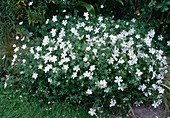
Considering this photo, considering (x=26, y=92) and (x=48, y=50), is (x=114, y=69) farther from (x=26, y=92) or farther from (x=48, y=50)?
(x=26, y=92)

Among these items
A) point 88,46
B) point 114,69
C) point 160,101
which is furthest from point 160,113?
point 88,46

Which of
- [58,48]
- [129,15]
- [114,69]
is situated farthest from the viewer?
[129,15]

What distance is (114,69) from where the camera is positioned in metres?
2.47

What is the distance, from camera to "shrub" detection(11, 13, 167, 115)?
2.38 meters

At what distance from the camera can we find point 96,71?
244 cm

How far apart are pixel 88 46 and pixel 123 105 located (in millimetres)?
914

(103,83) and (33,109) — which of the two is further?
(33,109)

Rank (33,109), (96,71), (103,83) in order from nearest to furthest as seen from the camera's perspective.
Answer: (103,83)
(96,71)
(33,109)

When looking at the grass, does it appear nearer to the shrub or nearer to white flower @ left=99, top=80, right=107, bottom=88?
the shrub

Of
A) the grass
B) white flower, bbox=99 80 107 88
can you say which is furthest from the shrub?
the grass

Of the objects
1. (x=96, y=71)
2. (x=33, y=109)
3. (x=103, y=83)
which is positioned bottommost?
(x=33, y=109)

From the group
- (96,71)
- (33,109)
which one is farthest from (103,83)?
(33,109)

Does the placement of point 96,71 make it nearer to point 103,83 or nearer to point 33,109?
point 103,83

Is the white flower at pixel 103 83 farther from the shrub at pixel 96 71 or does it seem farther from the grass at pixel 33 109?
the grass at pixel 33 109
